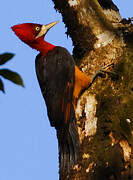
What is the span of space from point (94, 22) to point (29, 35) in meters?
1.01

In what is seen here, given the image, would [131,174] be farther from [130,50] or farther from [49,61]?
[49,61]

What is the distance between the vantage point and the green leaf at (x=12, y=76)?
161 cm

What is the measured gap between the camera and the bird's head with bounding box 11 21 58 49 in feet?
14.6

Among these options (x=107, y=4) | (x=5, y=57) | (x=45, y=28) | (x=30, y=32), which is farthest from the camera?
(x=45, y=28)

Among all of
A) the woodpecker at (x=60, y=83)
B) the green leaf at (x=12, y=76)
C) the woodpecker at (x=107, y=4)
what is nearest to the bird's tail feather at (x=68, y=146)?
the woodpecker at (x=60, y=83)

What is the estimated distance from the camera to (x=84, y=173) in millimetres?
2730

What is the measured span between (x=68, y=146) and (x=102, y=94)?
68 cm

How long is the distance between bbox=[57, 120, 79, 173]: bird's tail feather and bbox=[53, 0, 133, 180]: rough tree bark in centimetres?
7

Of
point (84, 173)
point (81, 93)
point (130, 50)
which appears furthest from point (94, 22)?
point (84, 173)

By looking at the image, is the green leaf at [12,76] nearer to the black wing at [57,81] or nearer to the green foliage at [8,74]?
the green foliage at [8,74]

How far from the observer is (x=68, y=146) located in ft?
10.8

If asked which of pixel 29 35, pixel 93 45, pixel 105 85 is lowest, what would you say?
pixel 105 85

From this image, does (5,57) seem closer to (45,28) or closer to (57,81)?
(57,81)

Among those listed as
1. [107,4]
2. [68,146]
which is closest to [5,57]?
[68,146]
